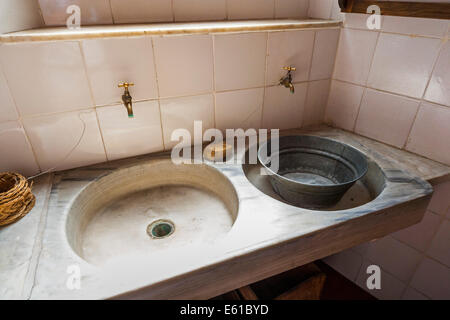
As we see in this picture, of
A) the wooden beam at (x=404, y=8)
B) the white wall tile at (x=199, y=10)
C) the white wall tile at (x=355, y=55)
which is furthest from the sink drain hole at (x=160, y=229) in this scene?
the wooden beam at (x=404, y=8)

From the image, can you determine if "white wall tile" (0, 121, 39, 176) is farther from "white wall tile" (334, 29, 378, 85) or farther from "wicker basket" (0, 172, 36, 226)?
"white wall tile" (334, 29, 378, 85)

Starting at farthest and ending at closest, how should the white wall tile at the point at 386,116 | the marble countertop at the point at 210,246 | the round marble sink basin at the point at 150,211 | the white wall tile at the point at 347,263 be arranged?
1. the white wall tile at the point at 347,263
2. the white wall tile at the point at 386,116
3. the round marble sink basin at the point at 150,211
4. the marble countertop at the point at 210,246

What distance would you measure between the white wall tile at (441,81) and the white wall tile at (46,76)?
3.50 ft

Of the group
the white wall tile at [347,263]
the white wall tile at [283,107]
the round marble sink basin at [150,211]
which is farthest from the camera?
the white wall tile at [347,263]

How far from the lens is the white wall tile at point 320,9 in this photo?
3.82ft

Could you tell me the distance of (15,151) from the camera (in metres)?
0.82

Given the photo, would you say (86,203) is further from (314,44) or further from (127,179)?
(314,44)

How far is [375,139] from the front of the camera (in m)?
1.12

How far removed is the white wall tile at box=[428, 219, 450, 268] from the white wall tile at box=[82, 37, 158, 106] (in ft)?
3.73

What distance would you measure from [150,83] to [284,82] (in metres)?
0.49

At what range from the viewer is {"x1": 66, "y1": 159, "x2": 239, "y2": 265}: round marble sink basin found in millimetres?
793

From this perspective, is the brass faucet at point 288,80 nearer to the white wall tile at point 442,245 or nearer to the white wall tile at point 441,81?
the white wall tile at point 441,81

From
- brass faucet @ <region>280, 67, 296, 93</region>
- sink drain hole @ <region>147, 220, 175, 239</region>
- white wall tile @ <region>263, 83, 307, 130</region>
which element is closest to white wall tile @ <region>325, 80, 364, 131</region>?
white wall tile @ <region>263, 83, 307, 130</region>
